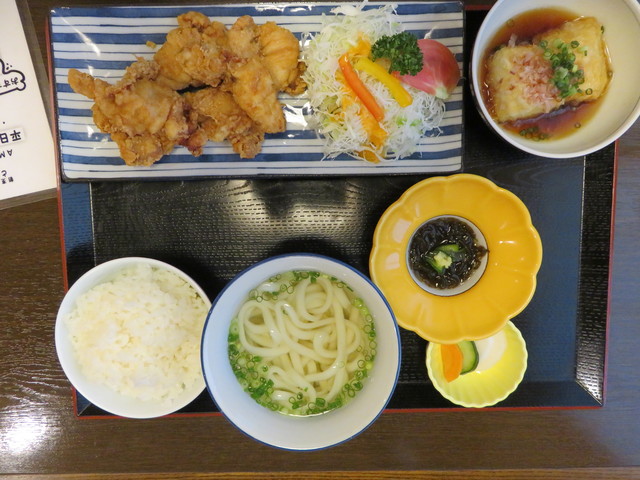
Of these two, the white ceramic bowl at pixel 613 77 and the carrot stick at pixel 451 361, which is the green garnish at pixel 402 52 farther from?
the carrot stick at pixel 451 361

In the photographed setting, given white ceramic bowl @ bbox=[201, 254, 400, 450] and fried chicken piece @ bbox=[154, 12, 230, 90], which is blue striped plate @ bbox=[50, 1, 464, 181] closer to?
fried chicken piece @ bbox=[154, 12, 230, 90]

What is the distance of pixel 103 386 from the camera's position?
1.67 m

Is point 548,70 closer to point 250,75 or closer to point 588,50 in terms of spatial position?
point 588,50

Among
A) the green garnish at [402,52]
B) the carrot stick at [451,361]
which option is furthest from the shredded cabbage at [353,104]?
the carrot stick at [451,361]

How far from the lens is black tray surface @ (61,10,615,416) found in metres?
1.82

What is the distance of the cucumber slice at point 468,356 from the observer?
1.77m

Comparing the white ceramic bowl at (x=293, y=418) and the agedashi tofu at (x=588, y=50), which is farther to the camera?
the agedashi tofu at (x=588, y=50)

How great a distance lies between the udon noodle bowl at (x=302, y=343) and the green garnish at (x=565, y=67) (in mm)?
1082

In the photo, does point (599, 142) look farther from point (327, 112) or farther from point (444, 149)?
point (327, 112)

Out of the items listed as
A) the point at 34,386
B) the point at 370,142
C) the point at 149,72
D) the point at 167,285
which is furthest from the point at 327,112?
the point at 34,386

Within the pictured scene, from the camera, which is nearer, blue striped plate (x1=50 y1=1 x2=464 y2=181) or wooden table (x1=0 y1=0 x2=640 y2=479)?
blue striped plate (x1=50 y1=1 x2=464 y2=181)

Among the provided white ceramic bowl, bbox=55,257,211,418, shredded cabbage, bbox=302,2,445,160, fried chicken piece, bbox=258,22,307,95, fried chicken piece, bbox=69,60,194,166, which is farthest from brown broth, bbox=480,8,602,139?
white ceramic bowl, bbox=55,257,211,418

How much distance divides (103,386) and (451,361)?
1.36 metres

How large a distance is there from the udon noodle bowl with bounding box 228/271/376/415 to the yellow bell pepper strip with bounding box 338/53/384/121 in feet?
2.20
